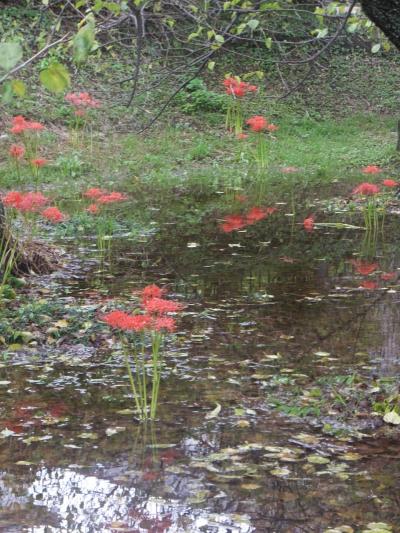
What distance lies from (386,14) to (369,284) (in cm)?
427

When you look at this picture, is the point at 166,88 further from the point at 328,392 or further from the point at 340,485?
the point at 340,485

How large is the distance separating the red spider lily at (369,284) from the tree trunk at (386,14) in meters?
4.03

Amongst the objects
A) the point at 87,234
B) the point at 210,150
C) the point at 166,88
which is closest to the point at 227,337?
the point at 87,234

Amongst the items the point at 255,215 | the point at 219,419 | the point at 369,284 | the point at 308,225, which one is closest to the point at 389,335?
the point at 369,284

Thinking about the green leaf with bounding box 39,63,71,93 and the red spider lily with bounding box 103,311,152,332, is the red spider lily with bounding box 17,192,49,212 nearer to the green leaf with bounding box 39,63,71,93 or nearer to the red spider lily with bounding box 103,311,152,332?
the red spider lily with bounding box 103,311,152,332

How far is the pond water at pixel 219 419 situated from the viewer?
149 inches

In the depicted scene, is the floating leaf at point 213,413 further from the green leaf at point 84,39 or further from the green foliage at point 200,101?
the green foliage at point 200,101

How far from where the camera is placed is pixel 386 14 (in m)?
3.77

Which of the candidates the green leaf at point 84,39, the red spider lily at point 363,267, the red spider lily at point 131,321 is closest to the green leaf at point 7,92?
the green leaf at point 84,39

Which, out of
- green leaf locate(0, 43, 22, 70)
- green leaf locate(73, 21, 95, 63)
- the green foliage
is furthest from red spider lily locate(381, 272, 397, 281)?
the green foliage

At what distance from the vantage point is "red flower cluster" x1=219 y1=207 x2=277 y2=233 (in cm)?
1052

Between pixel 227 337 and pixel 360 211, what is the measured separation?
5928 mm

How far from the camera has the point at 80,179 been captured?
1323 cm

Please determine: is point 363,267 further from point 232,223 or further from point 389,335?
point 232,223
